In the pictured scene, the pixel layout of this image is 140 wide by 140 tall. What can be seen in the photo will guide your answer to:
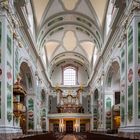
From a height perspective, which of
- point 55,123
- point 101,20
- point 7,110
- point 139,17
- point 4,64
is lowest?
point 55,123

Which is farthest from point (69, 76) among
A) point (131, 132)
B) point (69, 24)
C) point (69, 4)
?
point (131, 132)

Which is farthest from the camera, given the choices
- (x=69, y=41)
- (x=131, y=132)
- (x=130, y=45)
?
(x=69, y=41)

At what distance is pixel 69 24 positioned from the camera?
28688 mm

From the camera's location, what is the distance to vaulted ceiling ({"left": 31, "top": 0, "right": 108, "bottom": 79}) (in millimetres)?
23734

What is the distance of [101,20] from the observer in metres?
24.3

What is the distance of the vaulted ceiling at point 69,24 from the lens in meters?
23.7

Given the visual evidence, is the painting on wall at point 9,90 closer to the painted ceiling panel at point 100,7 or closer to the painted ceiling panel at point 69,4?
the painted ceiling panel at point 100,7

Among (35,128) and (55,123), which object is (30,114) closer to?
(35,128)

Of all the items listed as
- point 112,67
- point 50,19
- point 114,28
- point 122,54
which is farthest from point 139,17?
point 50,19

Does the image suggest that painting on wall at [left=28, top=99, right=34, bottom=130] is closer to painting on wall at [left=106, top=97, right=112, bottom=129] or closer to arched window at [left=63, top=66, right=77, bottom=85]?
painting on wall at [left=106, top=97, right=112, bottom=129]

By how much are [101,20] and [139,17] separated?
1094cm

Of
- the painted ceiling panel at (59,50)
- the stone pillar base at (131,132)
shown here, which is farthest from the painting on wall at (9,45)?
the painted ceiling panel at (59,50)

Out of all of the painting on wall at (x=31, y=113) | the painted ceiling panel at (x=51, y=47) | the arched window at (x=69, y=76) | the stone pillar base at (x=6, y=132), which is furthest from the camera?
the arched window at (x=69, y=76)

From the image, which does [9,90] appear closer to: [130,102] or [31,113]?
[130,102]
